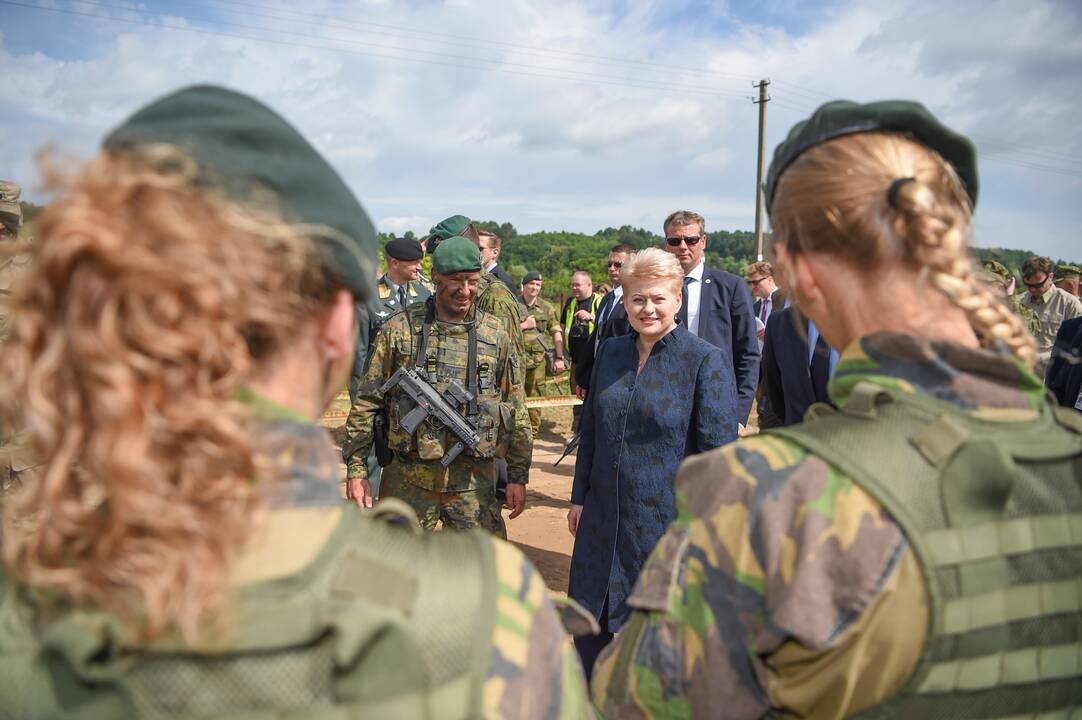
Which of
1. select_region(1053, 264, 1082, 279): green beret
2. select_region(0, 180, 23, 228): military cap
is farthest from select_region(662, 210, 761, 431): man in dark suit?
select_region(1053, 264, 1082, 279): green beret

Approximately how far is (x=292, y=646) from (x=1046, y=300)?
33.1 ft

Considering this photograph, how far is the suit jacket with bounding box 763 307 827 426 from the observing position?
11.6 feet

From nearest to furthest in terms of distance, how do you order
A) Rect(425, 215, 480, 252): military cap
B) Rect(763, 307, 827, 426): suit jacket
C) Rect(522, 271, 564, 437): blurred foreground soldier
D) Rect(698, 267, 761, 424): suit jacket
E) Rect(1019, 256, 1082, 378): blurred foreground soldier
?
Rect(763, 307, 827, 426): suit jacket < Rect(698, 267, 761, 424): suit jacket < Rect(425, 215, 480, 252): military cap < Rect(1019, 256, 1082, 378): blurred foreground soldier < Rect(522, 271, 564, 437): blurred foreground soldier

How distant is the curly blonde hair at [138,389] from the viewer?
747mm

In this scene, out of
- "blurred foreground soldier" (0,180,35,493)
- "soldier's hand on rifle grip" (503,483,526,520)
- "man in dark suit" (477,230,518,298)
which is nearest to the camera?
"blurred foreground soldier" (0,180,35,493)

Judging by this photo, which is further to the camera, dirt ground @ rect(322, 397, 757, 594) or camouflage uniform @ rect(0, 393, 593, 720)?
dirt ground @ rect(322, 397, 757, 594)

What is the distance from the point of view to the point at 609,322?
5117 millimetres

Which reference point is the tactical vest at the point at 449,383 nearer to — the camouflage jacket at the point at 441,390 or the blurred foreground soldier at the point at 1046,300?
the camouflage jacket at the point at 441,390

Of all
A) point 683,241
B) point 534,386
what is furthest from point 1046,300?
point 534,386

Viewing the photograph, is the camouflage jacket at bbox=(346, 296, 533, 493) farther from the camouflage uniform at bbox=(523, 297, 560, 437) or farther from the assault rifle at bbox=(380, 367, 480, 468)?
the camouflage uniform at bbox=(523, 297, 560, 437)

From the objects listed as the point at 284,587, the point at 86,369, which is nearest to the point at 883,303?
the point at 284,587

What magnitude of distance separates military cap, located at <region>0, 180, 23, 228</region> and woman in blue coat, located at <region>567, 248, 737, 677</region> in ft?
10.8

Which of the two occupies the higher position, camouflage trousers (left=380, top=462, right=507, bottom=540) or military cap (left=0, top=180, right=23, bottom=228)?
military cap (left=0, top=180, right=23, bottom=228)

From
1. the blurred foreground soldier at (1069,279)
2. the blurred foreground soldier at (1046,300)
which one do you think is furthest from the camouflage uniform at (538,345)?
the blurred foreground soldier at (1069,279)
